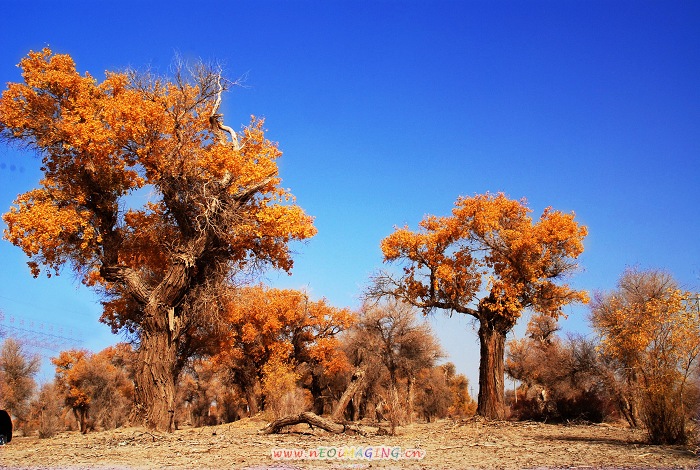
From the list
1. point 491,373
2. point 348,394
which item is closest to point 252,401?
point 491,373

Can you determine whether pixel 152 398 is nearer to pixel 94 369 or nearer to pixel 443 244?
pixel 443 244

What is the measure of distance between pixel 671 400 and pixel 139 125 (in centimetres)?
1385

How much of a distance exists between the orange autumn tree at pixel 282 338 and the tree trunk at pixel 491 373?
560 inches

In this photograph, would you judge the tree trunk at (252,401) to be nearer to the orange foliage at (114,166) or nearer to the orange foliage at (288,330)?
the orange foliage at (288,330)

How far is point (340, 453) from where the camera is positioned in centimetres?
1031

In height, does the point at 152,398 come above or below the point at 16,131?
below

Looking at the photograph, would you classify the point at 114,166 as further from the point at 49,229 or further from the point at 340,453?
the point at 340,453

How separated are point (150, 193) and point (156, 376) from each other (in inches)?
200

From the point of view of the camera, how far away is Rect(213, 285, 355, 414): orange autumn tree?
33125 mm

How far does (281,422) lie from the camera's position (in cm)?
1420

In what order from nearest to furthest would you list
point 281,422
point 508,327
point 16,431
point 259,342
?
1. point 281,422
2. point 508,327
3. point 259,342
4. point 16,431

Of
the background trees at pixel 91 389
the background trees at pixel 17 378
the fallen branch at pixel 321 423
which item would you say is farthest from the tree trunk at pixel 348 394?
the background trees at pixel 17 378

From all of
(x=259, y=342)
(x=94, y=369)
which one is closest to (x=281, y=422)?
(x=259, y=342)

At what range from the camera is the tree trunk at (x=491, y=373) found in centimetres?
2086
